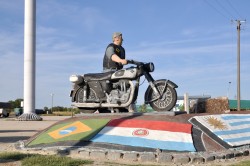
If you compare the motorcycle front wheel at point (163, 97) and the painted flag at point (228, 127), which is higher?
the motorcycle front wheel at point (163, 97)

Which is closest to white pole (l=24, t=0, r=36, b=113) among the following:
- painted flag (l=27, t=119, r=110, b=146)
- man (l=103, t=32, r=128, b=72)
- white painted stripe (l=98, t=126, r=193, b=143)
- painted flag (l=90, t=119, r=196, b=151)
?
man (l=103, t=32, r=128, b=72)

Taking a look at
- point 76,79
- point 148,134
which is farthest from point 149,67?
point 76,79

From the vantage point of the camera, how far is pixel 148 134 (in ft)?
30.9

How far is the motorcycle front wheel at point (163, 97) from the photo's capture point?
10.6 metres

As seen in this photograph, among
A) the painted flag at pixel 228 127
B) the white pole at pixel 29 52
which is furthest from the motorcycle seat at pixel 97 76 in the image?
the white pole at pixel 29 52

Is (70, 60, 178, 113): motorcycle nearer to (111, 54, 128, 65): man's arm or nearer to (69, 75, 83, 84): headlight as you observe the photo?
(69, 75, 83, 84): headlight

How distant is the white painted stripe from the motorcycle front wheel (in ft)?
4.29

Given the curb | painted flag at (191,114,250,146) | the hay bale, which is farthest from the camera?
the hay bale

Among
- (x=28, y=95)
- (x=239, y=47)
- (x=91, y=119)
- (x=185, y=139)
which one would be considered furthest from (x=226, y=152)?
(x=239, y=47)

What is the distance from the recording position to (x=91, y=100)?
38.2ft

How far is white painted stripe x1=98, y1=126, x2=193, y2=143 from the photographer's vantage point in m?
9.23

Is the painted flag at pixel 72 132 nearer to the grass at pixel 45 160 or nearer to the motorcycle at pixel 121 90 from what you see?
the motorcycle at pixel 121 90

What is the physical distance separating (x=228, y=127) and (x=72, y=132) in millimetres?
4232

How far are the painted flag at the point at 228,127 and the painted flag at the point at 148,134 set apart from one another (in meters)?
0.73
